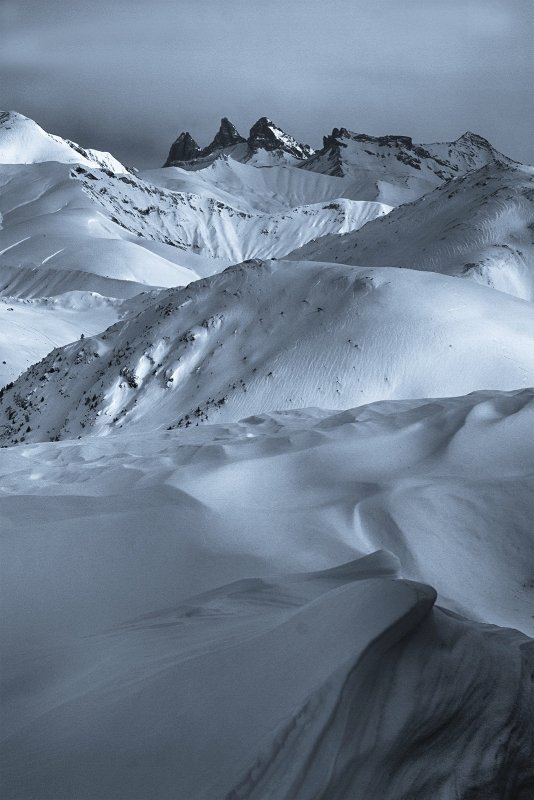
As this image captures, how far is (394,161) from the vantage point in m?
127

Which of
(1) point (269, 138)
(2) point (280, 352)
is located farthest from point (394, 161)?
(2) point (280, 352)

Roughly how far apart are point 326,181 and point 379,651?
114470mm

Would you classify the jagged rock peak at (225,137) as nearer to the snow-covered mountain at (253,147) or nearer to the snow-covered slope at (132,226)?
the snow-covered mountain at (253,147)

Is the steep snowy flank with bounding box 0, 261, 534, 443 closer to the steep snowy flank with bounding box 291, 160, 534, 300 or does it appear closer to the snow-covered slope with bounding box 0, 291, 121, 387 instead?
the snow-covered slope with bounding box 0, 291, 121, 387

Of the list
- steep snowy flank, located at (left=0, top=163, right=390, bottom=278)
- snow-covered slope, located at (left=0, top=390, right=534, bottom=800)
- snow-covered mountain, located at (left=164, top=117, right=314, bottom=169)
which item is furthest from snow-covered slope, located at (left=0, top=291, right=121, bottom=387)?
snow-covered mountain, located at (left=164, top=117, right=314, bottom=169)

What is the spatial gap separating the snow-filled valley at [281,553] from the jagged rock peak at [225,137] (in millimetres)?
201386

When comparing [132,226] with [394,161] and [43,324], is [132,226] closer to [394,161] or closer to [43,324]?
[43,324]

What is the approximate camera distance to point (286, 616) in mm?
1975

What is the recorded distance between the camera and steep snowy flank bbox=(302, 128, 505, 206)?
4139 inches


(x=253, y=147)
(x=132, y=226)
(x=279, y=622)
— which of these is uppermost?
(x=253, y=147)

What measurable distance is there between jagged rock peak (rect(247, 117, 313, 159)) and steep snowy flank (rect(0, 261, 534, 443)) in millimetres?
168343

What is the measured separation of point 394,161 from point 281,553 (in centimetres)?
13687

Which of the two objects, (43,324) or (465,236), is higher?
(465,236)

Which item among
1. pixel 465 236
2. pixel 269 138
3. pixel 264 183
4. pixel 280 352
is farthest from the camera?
pixel 269 138
